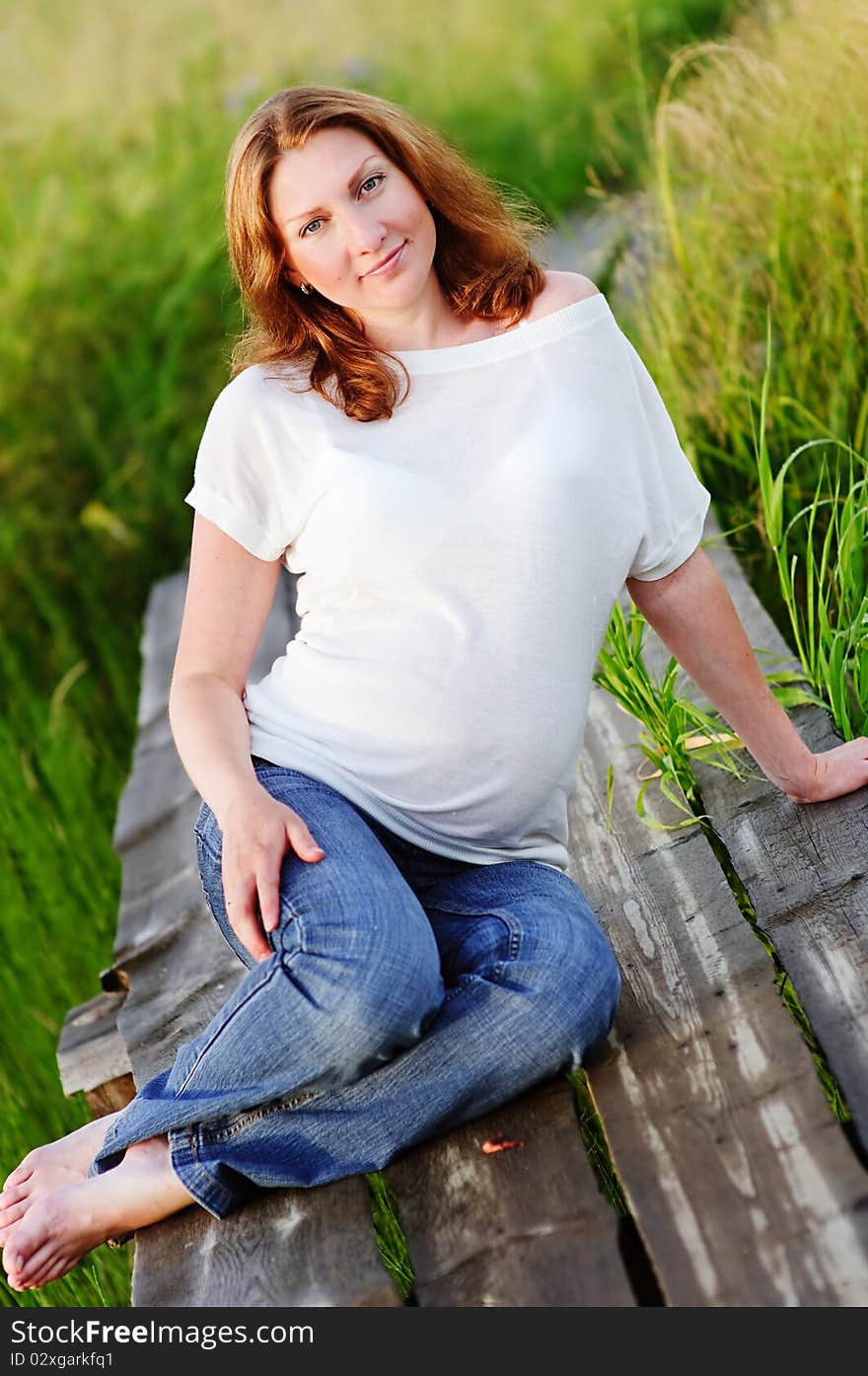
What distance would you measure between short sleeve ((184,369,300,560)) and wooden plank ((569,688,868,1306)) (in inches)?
25.6

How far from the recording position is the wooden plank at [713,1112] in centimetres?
128

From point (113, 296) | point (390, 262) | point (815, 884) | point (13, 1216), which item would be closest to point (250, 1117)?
point (13, 1216)

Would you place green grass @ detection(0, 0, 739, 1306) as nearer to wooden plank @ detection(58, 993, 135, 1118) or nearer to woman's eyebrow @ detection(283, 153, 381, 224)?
wooden plank @ detection(58, 993, 135, 1118)

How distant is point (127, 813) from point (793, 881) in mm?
1383

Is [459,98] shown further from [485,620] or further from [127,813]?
[485,620]

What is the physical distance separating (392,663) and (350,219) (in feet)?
1.70

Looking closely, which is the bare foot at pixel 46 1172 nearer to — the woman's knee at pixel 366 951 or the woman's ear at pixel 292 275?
the woman's knee at pixel 366 951

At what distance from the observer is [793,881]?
1744 millimetres

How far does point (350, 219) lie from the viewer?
166cm

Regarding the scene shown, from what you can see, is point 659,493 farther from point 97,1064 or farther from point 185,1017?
point 97,1064

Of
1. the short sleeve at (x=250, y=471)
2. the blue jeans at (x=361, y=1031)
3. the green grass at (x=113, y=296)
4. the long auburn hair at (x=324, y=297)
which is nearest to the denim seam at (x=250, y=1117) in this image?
the blue jeans at (x=361, y=1031)

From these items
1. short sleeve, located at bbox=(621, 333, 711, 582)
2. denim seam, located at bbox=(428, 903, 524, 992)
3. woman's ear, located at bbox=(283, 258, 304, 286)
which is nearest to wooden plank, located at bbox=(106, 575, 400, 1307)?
denim seam, located at bbox=(428, 903, 524, 992)

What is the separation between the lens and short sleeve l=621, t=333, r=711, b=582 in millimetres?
1745

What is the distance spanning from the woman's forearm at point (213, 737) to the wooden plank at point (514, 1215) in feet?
1.51
